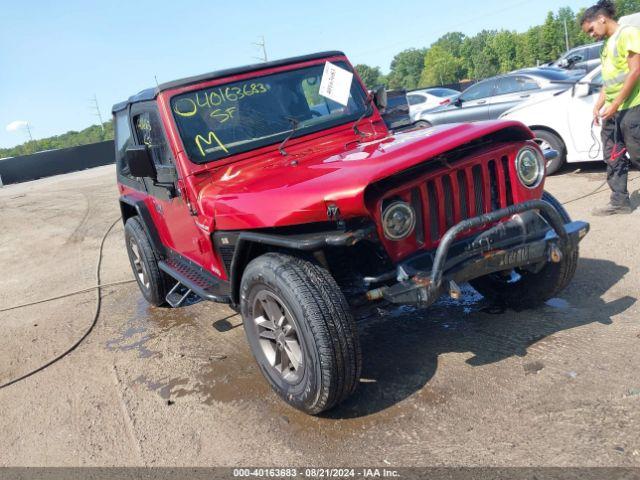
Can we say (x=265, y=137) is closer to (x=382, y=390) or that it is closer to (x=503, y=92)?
(x=382, y=390)

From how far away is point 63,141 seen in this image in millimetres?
104375

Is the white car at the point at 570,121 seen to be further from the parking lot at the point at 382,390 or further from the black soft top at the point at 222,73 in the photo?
the black soft top at the point at 222,73

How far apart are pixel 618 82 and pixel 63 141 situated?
112767 millimetres

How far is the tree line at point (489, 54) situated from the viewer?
87812 mm

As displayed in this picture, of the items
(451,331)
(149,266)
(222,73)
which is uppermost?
(222,73)

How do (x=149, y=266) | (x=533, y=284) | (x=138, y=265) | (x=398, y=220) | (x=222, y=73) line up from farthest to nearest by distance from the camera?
(x=138, y=265) < (x=149, y=266) < (x=222, y=73) < (x=533, y=284) < (x=398, y=220)

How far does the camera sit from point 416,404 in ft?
9.85

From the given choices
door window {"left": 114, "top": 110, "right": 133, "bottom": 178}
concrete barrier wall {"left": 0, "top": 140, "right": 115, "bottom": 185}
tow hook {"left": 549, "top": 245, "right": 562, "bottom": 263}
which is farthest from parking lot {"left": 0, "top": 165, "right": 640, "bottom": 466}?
concrete barrier wall {"left": 0, "top": 140, "right": 115, "bottom": 185}

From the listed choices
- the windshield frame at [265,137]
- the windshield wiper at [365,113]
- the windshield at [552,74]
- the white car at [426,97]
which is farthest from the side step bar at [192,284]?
the white car at [426,97]

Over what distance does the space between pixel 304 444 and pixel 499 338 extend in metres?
1.49

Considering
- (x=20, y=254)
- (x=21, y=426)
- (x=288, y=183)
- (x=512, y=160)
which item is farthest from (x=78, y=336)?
(x=20, y=254)

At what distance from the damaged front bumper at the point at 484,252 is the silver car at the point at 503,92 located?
7663 millimetres

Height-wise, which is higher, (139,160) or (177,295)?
(139,160)

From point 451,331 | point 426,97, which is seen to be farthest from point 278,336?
point 426,97
